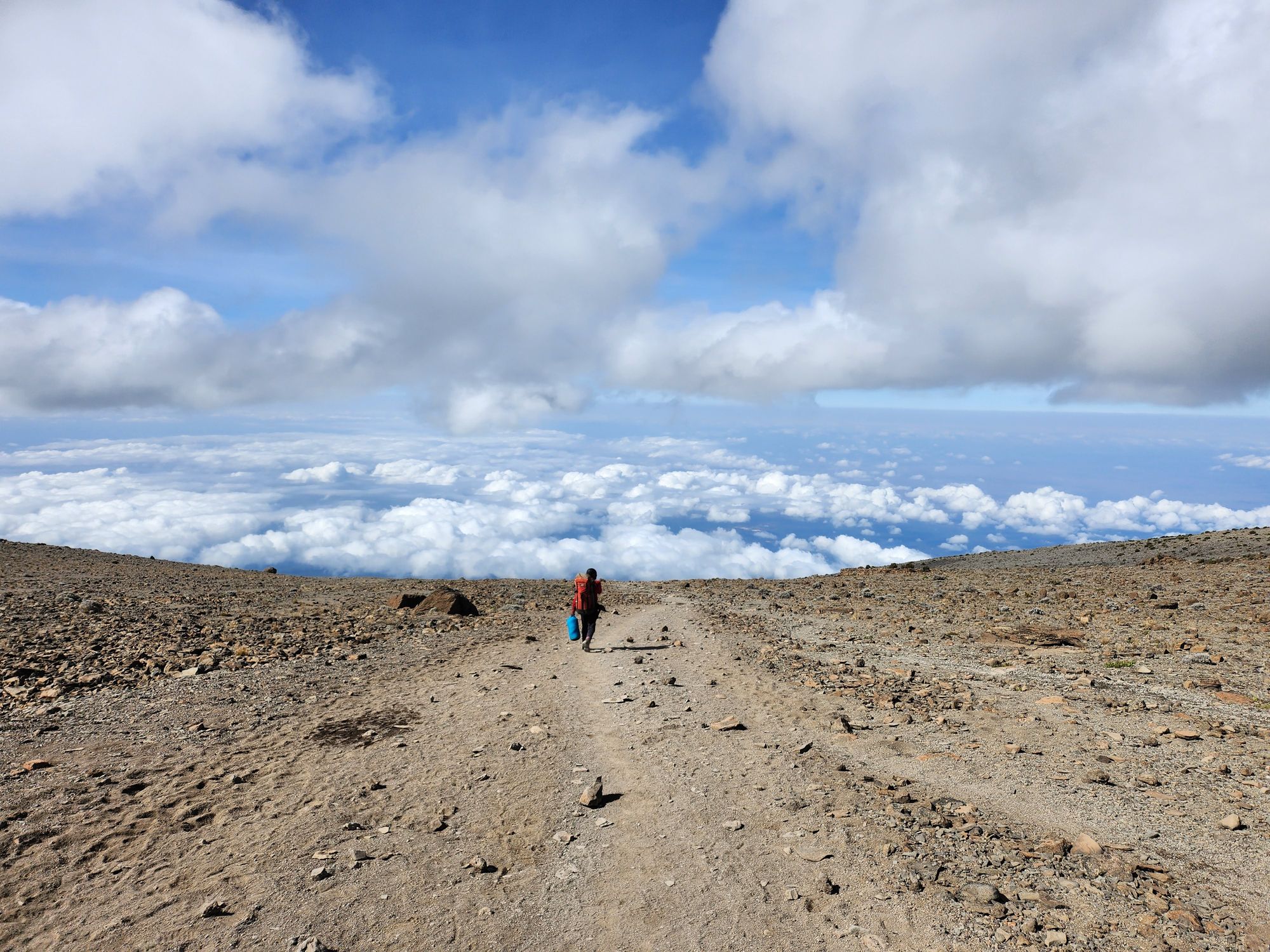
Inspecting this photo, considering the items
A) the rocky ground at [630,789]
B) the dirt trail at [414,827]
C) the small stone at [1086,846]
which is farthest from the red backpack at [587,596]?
the small stone at [1086,846]

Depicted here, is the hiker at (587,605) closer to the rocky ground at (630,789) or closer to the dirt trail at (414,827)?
the rocky ground at (630,789)

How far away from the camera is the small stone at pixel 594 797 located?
783 cm

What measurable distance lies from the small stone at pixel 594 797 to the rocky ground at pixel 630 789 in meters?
0.15

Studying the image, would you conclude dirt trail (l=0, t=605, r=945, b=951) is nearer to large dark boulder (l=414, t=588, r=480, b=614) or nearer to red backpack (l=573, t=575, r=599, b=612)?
red backpack (l=573, t=575, r=599, b=612)

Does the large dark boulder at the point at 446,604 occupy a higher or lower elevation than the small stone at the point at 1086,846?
lower

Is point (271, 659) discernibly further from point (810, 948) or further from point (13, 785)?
point (810, 948)

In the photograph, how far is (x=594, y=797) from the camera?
25.8ft

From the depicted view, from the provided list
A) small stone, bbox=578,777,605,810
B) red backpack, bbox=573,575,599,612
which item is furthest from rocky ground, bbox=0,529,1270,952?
red backpack, bbox=573,575,599,612

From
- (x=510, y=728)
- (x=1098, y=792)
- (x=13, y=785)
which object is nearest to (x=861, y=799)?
(x=1098, y=792)

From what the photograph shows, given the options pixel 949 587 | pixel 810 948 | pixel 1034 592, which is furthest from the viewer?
pixel 949 587

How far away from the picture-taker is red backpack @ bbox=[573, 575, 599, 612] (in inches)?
699

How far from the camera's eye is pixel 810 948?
5.20 metres

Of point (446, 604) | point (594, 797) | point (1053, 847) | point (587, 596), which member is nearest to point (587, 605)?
point (587, 596)

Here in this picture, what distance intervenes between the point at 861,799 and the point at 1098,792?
2778 mm
